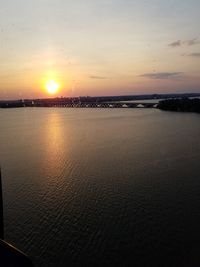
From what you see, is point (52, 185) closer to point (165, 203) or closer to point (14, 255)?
point (165, 203)

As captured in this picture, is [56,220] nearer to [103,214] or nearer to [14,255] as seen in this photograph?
[103,214]

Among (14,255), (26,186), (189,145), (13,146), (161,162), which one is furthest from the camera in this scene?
(13,146)

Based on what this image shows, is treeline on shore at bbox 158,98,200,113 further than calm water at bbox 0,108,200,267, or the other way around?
treeline on shore at bbox 158,98,200,113

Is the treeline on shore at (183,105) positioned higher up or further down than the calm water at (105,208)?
further down

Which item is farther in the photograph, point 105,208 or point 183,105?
point 183,105

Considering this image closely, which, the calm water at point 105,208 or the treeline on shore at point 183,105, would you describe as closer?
the calm water at point 105,208

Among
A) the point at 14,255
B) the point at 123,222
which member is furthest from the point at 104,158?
the point at 14,255

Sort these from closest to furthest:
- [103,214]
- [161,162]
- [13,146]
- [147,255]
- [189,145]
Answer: [147,255] → [103,214] → [161,162] → [189,145] → [13,146]

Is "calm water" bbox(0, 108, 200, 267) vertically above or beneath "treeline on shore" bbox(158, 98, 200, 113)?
above

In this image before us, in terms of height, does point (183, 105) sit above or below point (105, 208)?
below

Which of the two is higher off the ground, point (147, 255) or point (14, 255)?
point (14, 255)

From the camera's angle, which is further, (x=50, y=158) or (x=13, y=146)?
(x=13, y=146)
